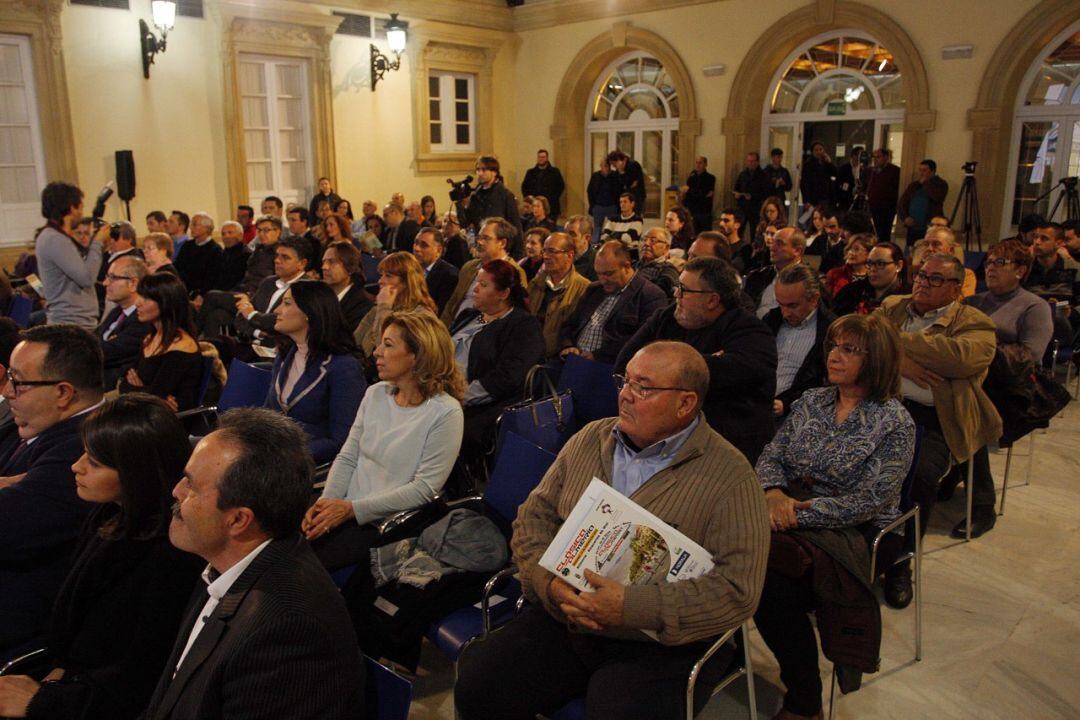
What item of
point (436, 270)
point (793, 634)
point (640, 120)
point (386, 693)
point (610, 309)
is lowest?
point (793, 634)

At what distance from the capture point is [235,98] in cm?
1023

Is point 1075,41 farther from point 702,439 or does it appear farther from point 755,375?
point 702,439

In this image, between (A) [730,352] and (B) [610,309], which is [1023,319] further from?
(B) [610,309]

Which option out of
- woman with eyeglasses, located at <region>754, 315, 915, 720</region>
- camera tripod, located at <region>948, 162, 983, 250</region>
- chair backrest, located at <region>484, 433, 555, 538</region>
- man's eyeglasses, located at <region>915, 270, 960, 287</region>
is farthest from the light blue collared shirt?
camera tripod, located at <region>948, 162, 983, 250</region>

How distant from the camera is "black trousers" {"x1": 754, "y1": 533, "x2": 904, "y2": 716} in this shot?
2.42 m

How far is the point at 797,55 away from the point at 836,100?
82cm

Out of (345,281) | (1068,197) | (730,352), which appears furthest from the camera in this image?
(1068,197)

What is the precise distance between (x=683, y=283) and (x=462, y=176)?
34.3 ft

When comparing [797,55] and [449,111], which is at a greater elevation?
[797,55]

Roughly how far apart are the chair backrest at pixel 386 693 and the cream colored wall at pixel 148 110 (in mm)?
9243

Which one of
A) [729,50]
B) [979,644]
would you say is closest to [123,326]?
[979,644]

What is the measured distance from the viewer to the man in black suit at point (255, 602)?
4.84ft

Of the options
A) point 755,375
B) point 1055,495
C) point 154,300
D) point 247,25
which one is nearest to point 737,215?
point 1055,495

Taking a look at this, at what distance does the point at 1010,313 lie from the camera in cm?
413
